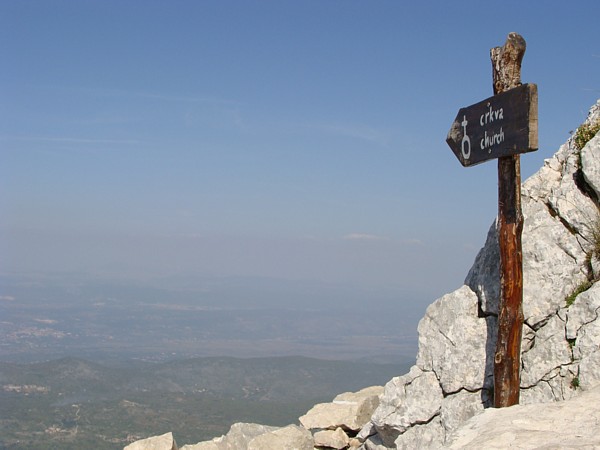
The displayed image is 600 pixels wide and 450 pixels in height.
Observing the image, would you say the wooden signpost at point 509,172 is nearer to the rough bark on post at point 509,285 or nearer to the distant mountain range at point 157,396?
the rough bark on post at point 509,285

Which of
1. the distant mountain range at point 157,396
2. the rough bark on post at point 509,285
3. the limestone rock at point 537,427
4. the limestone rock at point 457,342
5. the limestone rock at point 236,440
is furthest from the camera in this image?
the distant mountain range at point 157,396

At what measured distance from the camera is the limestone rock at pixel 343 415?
1717 centimetres

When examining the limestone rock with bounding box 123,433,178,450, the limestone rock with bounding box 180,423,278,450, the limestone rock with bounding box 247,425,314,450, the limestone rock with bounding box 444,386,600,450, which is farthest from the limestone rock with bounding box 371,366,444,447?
the limestone rock with bounding box 123,433,178,450

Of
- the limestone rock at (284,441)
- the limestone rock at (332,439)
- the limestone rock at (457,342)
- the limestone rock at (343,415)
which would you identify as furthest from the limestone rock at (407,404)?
the limestone rock at (284,441)

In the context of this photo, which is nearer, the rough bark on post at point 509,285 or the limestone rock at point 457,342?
the rough bark on post at point 509,285

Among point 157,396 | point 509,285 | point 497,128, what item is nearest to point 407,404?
point 509,285

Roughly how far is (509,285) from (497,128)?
2563 mm

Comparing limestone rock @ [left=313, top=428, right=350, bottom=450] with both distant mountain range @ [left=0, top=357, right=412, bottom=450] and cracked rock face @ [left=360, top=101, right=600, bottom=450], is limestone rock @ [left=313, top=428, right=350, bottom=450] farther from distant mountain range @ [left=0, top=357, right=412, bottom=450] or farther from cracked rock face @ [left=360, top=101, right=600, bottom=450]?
distant mountain range @ [left=0, top=357, right=412, bottom=450]

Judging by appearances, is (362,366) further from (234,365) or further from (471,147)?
(471,147)

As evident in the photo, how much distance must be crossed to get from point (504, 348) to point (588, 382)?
1296mm

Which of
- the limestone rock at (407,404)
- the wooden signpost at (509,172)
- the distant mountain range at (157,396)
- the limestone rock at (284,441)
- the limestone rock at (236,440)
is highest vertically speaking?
the wooden signpost at (509,172)

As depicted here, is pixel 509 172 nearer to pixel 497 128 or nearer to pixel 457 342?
A: pixel 497 128

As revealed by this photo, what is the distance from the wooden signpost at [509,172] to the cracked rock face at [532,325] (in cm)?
78

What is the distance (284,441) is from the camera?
16.9m
